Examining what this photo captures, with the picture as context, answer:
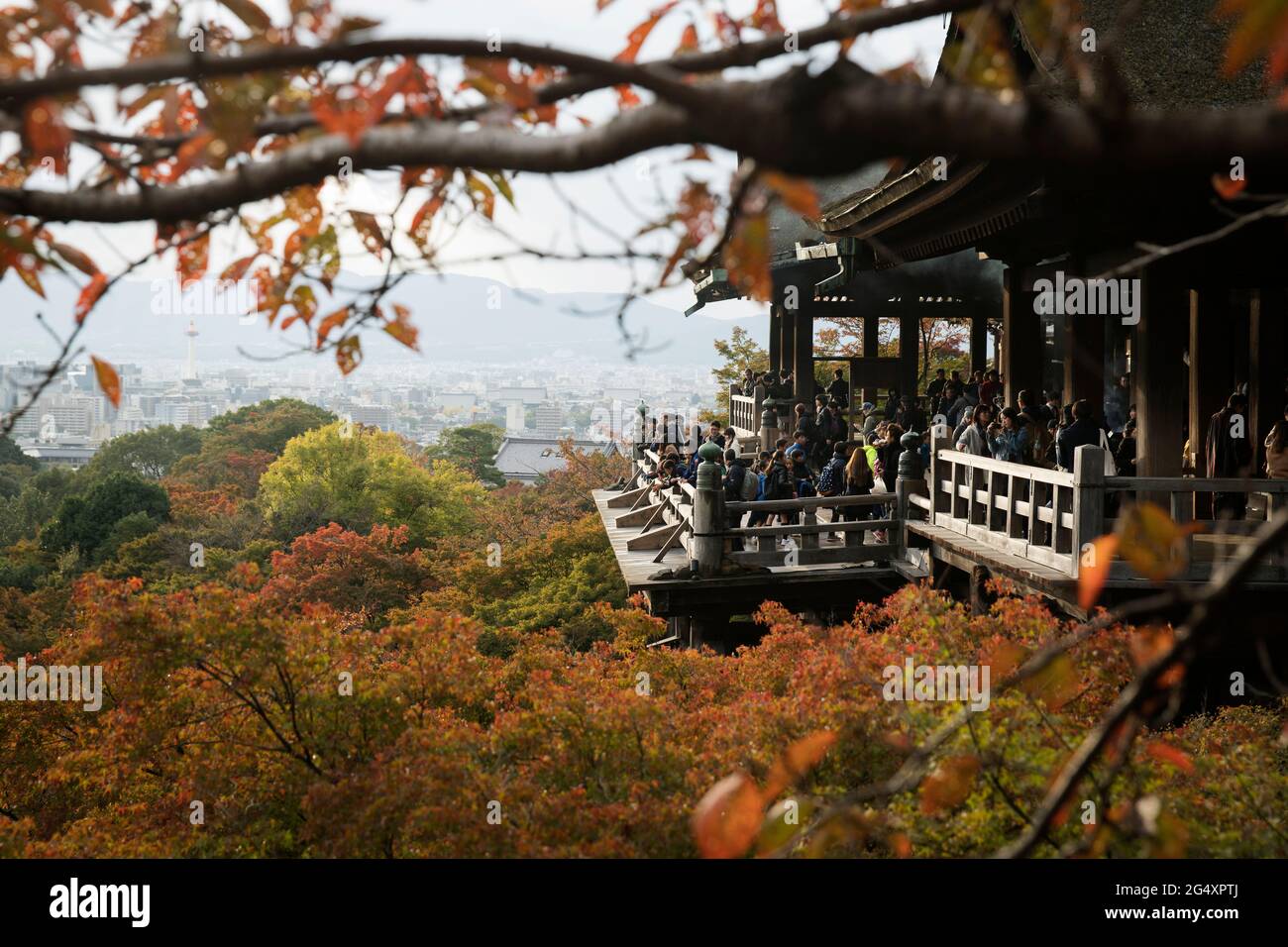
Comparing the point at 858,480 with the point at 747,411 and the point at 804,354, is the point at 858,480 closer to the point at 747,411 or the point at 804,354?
the point at 804,354

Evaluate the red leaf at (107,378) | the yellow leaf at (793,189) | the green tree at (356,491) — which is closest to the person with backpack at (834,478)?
the red leaf at (107,378)

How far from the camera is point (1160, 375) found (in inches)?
367

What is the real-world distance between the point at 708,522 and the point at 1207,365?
5.10 metres

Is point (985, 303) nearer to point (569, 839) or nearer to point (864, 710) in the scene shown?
point (864, 710)

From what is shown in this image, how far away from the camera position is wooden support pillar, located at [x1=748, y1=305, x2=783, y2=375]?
24.0 meters

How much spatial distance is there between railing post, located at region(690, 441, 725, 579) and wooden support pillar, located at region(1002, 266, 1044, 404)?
361 cm

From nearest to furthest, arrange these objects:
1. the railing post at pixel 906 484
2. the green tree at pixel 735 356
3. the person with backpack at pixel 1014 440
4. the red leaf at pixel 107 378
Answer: the red leaf at pixel 107 378 < the person with backpack at pixel 1014 440 < the railing post at pixel 906 484 < the green tree at pixel 735 356

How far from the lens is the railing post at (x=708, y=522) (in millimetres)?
11750

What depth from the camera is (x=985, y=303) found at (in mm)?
21688

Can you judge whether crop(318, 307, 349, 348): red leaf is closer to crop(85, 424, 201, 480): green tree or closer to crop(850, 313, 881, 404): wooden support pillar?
crop(850, 313, 881, 404): wooden support pillar

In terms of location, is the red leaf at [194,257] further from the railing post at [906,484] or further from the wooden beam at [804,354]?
the wooden beam at [804,354]

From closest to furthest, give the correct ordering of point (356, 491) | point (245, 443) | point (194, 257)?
point (194, 257) < point (356, 491) < point (245, 443)

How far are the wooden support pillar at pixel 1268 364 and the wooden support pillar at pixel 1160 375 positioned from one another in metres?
2.17

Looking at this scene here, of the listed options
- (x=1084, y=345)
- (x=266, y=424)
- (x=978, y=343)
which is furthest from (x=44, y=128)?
(x=266, y=424)
